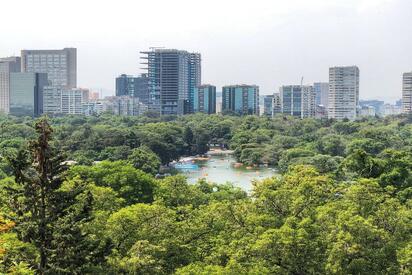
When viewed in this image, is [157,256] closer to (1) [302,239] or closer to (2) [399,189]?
(1) [302,239]

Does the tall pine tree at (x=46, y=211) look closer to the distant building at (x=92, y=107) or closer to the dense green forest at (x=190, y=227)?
the dense green forest at (x=190, y=227)

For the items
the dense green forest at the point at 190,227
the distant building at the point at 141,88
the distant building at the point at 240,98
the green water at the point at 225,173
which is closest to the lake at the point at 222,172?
the green water at the point at 225,173

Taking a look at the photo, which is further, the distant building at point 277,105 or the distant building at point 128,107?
the distant building at point 128,107

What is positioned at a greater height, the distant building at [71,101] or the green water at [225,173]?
the distant building at [71,101]

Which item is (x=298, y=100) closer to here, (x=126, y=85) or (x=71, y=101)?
(x=71, y=101)

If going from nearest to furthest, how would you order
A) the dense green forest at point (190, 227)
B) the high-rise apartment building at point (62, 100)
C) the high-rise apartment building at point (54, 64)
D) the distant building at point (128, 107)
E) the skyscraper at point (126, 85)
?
1. the dense green forest at point (190, 227)
2. the high-rise apartment building at point (62, 100)
3. the distant building at point (128, 107)
4. the skyscraper at point (126, 85)
5. the high-rise apartment building at point (54, 64)

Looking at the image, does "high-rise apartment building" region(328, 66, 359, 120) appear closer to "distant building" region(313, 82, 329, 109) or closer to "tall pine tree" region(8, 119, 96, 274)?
"distant building" region(313, 82, 329, 109)

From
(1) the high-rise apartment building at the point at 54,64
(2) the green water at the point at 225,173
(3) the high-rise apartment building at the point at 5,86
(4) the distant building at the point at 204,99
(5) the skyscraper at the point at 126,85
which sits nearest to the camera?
(2) the green water at the point at 225,173
